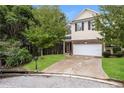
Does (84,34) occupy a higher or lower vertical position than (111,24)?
lower

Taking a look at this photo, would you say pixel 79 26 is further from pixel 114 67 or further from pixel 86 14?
pixel 114 67

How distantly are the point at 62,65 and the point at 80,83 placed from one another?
993mm

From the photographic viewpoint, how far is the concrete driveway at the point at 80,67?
7148mm

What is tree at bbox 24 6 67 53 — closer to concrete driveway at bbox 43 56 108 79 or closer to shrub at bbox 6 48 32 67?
shrub at bbox 6 48 32 67

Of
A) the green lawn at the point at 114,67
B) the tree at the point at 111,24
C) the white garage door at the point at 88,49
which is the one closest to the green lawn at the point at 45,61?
the white garage door at the point at 88,49

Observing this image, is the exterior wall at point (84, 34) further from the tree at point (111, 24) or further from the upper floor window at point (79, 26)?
the tree at point (111, 24)

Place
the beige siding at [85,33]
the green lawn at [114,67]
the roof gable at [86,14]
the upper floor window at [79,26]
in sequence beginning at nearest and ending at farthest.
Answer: the green lawn at [114,67]
the roof gable at [86,14]
the beige siding at [85,33]
the upper floor window at [79,26]

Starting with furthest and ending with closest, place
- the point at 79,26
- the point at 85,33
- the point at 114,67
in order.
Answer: the point at 79,26, the point at 85,33, the point at 114,67

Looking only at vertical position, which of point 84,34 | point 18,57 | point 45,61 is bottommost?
point 45,61

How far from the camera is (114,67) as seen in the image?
7051 millimetres

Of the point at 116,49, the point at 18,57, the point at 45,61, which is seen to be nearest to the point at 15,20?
the point at 18,57

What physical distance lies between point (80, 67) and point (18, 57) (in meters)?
1.78

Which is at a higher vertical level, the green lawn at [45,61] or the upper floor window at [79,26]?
the upper floor window at [79,26]
